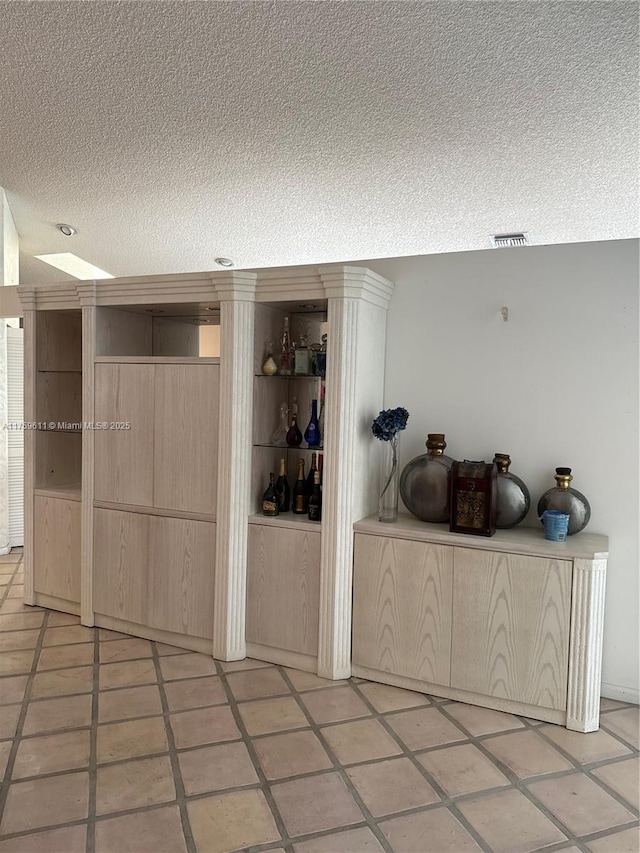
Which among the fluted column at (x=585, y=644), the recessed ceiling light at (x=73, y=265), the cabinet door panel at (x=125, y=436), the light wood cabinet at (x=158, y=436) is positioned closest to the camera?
the fluted column at (x=585, y=644)

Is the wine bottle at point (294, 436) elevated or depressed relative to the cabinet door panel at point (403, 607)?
elevated

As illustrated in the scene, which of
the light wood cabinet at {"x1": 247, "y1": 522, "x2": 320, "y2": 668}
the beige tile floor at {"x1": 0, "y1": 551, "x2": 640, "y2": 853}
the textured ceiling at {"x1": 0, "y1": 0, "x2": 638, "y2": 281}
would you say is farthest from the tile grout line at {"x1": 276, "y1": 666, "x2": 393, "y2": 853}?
the textured ceiling at {"x1": 0, "y1": 0, "x2": 638, "y2": 281}

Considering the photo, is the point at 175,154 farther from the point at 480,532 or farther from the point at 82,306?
the point at 480,532

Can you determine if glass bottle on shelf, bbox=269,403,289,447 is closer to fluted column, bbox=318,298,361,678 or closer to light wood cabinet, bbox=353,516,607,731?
fluted column, bbox=318,298,361,678

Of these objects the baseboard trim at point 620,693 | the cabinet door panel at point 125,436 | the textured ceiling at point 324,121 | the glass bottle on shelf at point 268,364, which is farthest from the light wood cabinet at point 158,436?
the baseboard trim at point 620,693

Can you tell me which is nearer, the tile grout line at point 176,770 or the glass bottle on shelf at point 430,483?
the tile grout line at point 176,770

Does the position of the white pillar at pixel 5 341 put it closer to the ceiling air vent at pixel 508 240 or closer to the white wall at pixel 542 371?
the white wall at pixel 542 371

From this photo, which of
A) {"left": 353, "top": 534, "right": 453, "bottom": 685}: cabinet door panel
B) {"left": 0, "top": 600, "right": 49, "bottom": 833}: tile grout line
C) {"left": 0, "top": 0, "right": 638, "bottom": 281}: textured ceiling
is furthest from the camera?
{"left": 353, "top": 534, "right": 453, "bottom": 685}: cabinet door panel

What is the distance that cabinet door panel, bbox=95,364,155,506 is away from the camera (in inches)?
138

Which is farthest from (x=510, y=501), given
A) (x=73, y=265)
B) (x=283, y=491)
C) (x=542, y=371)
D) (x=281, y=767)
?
(x=73, y=265)

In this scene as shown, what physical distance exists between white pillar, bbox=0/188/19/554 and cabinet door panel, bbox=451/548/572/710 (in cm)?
388

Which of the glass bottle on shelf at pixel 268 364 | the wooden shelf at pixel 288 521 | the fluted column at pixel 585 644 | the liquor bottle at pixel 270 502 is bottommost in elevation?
the fluted column at pixel 585 644

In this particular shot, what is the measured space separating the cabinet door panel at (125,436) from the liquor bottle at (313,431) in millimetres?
896

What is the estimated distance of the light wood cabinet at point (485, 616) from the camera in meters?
2.64
